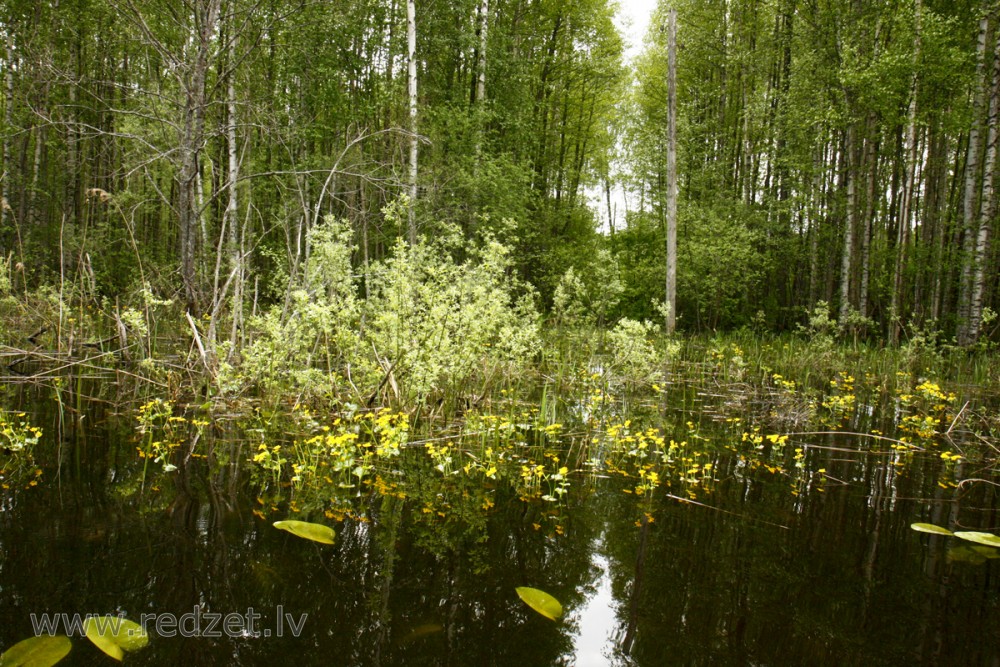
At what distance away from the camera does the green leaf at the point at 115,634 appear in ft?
5.95

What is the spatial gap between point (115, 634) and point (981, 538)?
4.10m

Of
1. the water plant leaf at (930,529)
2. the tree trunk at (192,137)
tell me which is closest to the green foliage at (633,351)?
the water plant leaf at (930,529)

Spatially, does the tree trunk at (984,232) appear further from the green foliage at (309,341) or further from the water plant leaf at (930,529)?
the green foliage at (309,341)

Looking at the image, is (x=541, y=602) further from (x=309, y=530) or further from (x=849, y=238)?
(x=849, y=238)

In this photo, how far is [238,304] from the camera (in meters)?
5.39

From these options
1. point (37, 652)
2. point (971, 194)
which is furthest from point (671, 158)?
point (37, 652)

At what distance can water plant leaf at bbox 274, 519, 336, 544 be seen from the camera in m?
2.68

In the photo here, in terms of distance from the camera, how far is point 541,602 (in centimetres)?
227

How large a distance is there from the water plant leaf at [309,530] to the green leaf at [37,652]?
97 cm

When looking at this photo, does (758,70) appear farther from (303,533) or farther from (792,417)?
(303,533)

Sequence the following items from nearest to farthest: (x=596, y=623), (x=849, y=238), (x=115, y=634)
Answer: (x=115, y=634) → (x=596, y=623) → (x=849, y=238)

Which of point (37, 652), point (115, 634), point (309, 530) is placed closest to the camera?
point (37, 652)

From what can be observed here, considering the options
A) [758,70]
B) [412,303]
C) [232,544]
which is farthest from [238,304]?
[758,70]

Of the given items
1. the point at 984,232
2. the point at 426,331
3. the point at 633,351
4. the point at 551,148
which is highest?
the point at 551,148
